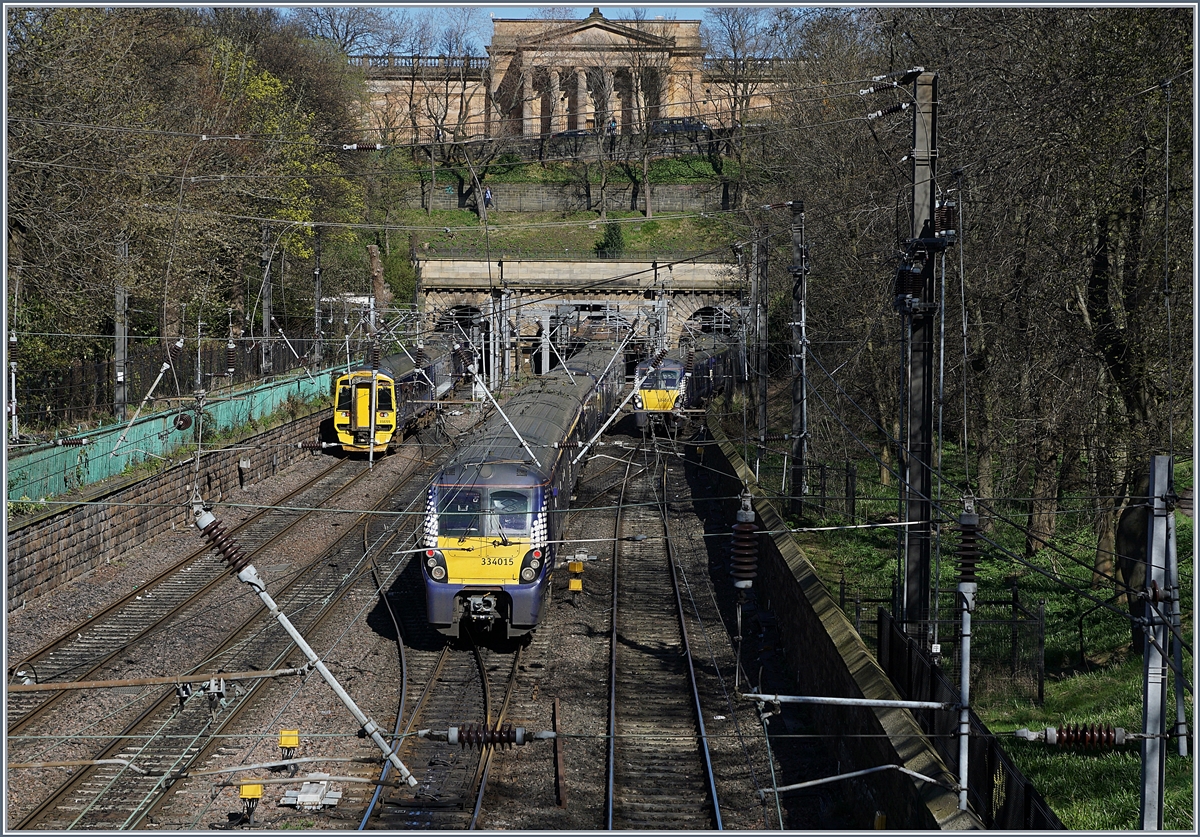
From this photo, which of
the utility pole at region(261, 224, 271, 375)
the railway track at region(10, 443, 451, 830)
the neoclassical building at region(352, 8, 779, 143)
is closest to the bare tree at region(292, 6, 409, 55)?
the neoclassical building at region(352, 8, 779, 143)

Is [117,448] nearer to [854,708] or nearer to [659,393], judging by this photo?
[854,708]

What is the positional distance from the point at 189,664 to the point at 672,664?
6515mm

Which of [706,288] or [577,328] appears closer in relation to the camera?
[577,328]

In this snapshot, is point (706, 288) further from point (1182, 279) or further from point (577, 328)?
point (1182, 279)

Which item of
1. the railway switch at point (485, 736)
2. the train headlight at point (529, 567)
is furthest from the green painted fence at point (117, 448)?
the railway switch at point (485, 736)

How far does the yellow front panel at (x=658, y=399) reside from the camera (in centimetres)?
3506

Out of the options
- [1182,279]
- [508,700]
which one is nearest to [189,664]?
[508,700]

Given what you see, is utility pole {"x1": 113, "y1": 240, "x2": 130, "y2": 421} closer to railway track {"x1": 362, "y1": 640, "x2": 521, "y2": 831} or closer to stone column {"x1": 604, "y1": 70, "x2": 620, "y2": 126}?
railway track {"x1": 362, "y1": 640, "x2": 521, "y2": 831}

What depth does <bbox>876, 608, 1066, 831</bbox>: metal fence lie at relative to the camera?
7785 mm

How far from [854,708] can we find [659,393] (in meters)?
23.8

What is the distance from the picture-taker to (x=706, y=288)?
58.5 m

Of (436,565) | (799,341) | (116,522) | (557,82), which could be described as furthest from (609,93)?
(436,565)

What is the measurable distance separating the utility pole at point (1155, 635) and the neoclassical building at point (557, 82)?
6611 centimetres

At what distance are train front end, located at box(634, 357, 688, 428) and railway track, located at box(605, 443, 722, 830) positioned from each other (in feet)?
43.8
